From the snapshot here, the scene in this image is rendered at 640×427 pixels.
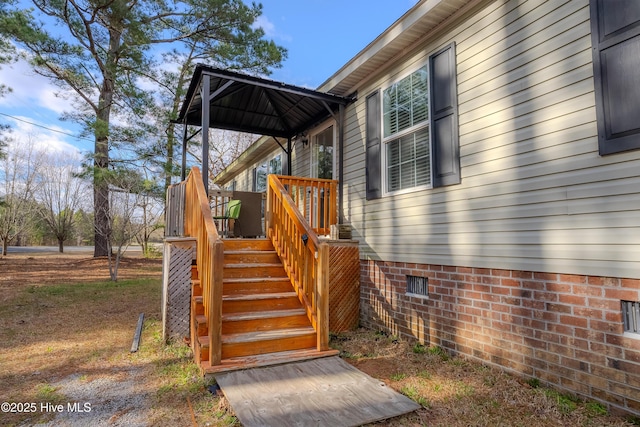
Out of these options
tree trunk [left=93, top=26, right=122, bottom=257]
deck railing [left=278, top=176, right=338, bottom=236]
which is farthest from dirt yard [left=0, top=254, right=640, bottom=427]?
tree trunk [left=93, top=26, right=122, bottom=257]

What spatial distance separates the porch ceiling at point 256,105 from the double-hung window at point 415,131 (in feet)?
3.32

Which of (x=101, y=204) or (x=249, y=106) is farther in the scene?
(x=101, y=204)

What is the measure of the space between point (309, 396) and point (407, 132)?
3363 mm

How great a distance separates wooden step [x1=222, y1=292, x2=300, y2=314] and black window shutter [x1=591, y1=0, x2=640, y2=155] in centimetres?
322

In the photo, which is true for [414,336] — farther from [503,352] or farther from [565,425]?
[565,425]

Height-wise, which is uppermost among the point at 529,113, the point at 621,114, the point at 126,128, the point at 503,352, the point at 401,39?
the point at 126,128

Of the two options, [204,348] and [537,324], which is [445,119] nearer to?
[537,324]

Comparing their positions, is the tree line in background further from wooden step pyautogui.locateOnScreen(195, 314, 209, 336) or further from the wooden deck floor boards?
the wooden deck floor boards

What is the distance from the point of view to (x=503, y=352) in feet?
10.8

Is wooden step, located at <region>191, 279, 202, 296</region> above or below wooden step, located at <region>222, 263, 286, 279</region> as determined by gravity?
below

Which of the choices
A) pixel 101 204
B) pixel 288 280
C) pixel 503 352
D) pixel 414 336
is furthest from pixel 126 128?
pixel 503 352

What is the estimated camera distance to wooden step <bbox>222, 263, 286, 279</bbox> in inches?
170

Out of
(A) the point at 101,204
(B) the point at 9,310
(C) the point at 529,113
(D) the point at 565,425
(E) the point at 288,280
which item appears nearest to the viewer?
(D) the point at 565,425

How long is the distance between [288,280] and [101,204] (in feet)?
29.1
